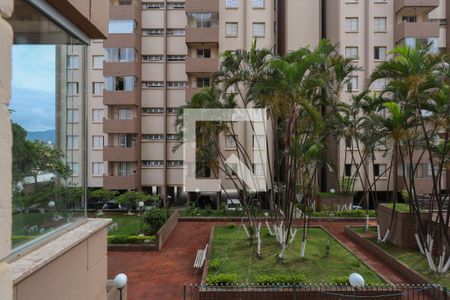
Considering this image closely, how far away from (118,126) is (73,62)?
2440 cm

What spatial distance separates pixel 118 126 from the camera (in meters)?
26.8

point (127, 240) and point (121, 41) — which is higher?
point (121, 41)

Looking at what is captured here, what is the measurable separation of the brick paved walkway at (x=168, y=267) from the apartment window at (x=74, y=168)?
7838 millimetres

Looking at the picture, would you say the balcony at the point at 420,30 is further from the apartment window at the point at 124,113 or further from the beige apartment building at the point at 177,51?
the apartment window at the point at 124,113

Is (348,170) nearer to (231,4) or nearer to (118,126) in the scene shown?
(231,4)

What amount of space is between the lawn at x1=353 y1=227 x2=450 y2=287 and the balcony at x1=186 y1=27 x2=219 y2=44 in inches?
708

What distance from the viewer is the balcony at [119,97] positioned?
26859 mm

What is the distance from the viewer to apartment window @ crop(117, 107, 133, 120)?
28.2 meters

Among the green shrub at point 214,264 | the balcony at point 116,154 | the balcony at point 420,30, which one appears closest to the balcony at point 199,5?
the balcony at point 116,154

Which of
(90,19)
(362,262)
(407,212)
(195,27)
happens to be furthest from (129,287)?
(195,27)

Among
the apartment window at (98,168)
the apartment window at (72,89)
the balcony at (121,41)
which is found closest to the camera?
the apartment window at (72,89)

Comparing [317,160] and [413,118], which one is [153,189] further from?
[413,118]

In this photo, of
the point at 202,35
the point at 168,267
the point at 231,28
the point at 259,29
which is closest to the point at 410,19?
the point at 259,29

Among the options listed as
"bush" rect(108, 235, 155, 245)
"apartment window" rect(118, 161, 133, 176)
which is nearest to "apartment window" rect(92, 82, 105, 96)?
"apartment window" rect(118, 161, 133, 176)
